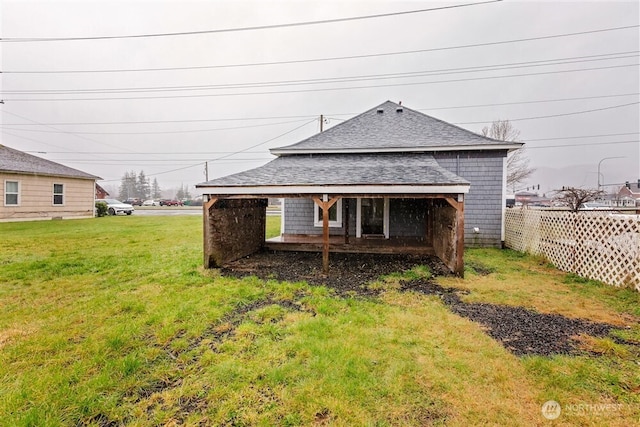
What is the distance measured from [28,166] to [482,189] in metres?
22.3

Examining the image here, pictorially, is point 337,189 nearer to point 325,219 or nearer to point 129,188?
point 325,219

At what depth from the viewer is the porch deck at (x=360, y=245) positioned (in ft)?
25.3

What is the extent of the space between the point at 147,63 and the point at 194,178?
310 feet

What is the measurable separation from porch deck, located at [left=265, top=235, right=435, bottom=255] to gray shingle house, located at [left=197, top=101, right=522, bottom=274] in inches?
1.2

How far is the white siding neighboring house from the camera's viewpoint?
14.9 metres

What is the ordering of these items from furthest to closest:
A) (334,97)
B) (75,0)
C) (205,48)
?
(334,97) < (205,48) < (75,0)

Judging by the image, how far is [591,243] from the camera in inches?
232

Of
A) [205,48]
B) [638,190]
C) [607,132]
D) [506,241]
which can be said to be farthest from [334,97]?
[638,190]

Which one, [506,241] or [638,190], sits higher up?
[638,190]

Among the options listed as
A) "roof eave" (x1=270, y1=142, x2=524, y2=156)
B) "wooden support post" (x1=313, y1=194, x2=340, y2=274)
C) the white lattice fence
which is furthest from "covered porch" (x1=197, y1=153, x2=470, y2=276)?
the white lattice fence

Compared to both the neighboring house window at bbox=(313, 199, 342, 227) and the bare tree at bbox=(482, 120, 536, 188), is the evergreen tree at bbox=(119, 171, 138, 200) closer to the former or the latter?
the bare tree at bbox=(482, 120, 536, 188)

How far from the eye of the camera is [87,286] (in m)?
5.44

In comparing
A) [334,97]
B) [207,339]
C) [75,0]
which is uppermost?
[334,97]

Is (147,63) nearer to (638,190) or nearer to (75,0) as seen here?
(75,0)
